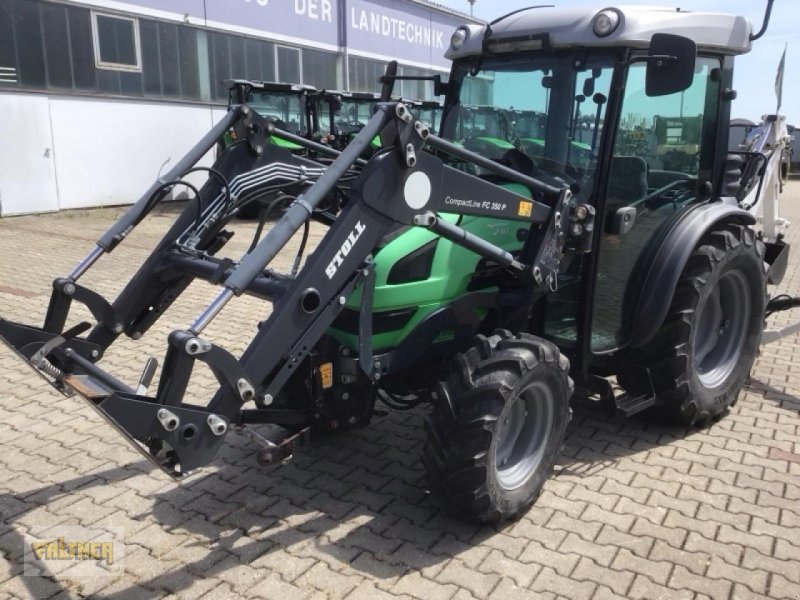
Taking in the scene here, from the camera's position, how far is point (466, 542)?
3.21 m

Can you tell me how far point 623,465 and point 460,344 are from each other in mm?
1146

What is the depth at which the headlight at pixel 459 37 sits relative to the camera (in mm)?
4070

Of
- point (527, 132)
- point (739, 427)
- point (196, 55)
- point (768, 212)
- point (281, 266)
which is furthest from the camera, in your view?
point (196, 55)

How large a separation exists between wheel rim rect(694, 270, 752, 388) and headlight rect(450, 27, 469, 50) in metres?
2.12

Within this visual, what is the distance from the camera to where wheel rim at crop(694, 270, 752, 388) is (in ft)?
14.7

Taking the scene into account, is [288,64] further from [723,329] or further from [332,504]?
[332,504]

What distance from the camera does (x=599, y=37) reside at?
3473 millimetres

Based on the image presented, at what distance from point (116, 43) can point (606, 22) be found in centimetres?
1285

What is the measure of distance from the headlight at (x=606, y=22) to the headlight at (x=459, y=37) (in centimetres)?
84

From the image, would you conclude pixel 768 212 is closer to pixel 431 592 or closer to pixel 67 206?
pixel 431 592

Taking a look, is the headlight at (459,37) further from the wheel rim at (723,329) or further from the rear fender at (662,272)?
the wheel rim at (723,329)

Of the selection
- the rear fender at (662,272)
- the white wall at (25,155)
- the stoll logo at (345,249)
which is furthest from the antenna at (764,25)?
the white wall at (25,155)

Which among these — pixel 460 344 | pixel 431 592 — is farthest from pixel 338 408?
pixel 431 592

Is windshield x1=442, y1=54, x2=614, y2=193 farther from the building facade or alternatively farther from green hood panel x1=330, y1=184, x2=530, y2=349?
the building facade
